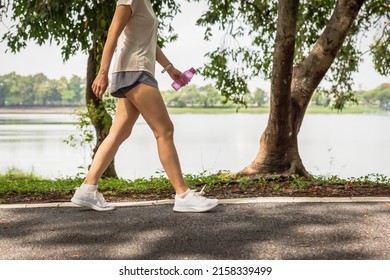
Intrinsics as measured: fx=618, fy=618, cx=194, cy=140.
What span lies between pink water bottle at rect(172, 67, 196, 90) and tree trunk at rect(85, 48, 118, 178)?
6.56m

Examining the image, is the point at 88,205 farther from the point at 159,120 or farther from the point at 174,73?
the point at 174,73

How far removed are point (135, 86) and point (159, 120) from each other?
355 mm

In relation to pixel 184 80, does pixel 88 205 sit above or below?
below

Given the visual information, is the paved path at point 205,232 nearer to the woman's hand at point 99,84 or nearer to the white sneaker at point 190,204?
the white sneaker at point 190,204

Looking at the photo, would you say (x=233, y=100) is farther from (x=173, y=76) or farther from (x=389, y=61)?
(x=173, y=76)

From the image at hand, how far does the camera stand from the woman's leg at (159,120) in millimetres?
5156

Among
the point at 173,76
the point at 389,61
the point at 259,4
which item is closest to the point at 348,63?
the point at 389,61

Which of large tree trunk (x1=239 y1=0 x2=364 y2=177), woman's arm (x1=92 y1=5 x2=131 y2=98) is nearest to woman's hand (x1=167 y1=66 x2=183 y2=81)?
woman's arm (x1=92 y1=5 x2=131 y2=98)

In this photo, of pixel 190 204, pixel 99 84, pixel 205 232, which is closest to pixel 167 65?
pixel 99 84

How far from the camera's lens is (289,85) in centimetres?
905

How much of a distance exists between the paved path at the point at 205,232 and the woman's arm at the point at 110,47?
1162mm

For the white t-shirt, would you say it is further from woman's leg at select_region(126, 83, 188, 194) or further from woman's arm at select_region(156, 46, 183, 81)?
woman's arm at select_region(156, 46, 183, 81)

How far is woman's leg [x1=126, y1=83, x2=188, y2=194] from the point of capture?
203 inches
